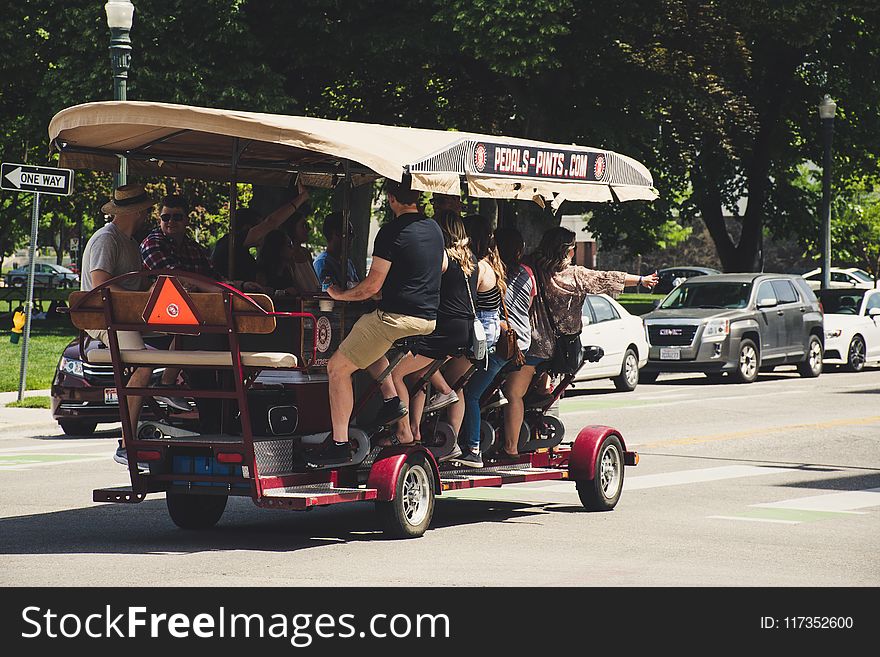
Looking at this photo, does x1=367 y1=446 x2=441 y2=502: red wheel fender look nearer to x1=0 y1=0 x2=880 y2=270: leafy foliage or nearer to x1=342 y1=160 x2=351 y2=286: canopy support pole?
x1=342 y1=160 x2=351 y2=286: canopy support pole

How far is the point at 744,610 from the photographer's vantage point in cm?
748

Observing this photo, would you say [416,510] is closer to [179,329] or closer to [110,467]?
[179,329]

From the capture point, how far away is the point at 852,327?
29859mm

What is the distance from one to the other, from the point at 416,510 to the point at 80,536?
2.28m

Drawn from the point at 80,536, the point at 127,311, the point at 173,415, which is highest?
the point at 127,311

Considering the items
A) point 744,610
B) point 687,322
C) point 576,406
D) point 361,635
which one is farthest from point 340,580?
point 687,322

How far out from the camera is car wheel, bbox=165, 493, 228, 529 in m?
10.6

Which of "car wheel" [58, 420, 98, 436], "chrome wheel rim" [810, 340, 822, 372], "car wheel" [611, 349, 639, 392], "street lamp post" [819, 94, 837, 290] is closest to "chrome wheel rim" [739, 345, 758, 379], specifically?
"chrome wheel rim" [810, 340, 822, 372]

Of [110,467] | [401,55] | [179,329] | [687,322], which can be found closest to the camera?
[179,329]

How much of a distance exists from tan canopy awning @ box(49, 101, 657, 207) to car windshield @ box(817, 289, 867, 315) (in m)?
19.8

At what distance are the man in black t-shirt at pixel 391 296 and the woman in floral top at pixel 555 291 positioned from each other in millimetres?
1726

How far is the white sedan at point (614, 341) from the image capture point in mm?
23406

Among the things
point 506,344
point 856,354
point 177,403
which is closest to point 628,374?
point 856,354

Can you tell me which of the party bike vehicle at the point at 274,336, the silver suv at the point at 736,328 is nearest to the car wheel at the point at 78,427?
the party bike vehicle at the point at 274,336
